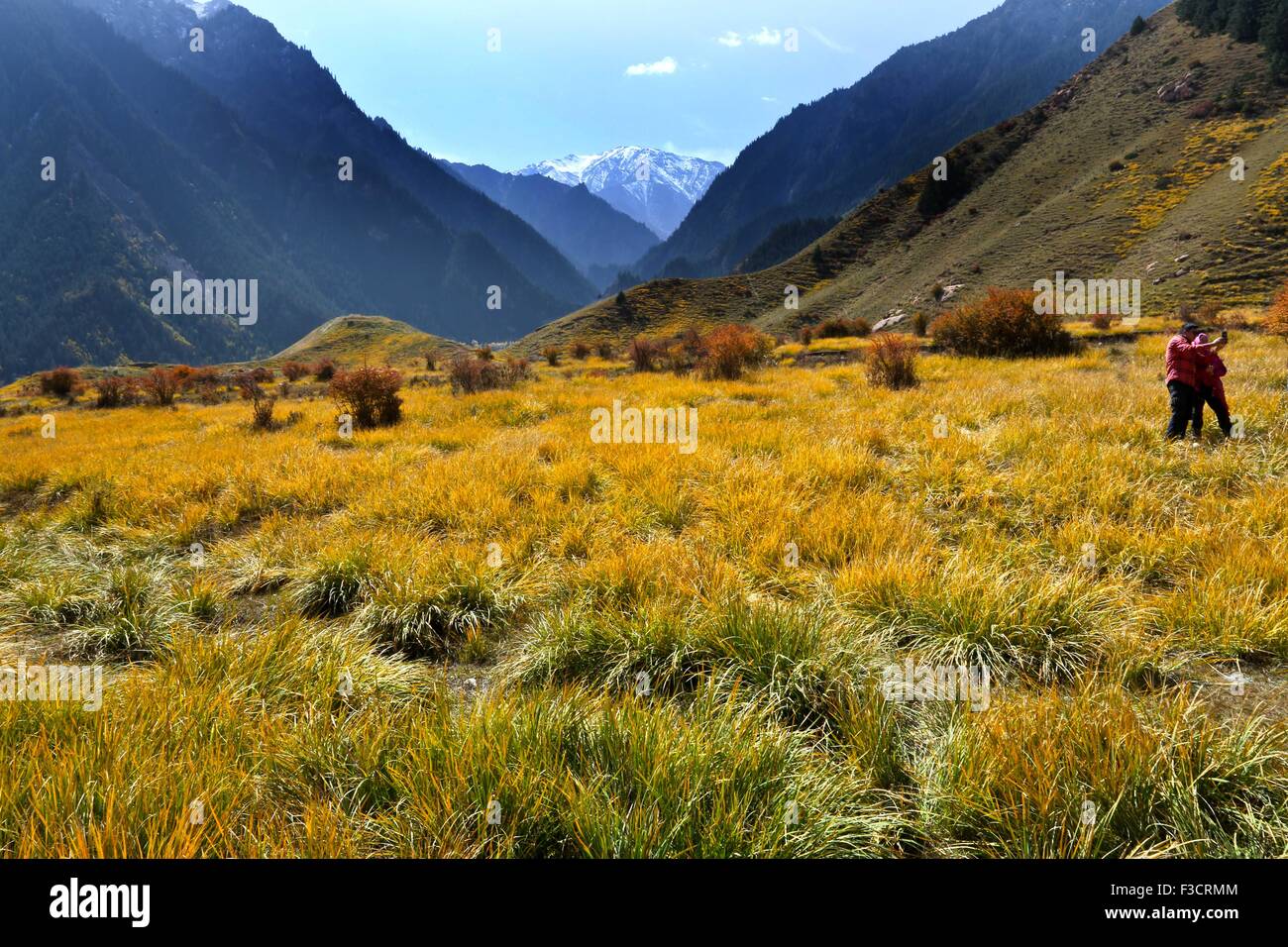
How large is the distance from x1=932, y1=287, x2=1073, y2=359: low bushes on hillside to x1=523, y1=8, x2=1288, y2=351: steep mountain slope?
24804mm

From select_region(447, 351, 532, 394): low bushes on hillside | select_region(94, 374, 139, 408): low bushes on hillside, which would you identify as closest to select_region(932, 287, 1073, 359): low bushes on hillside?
select_region(447, 351, 532, 394): low bushes on hillside

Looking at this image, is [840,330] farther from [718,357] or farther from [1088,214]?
[1088,214]

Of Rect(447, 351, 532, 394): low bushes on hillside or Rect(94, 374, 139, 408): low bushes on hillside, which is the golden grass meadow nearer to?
Rect(447, 351, 532, 394): low bushes on hillside

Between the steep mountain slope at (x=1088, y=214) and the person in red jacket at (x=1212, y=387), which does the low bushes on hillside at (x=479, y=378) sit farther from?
the steep mountain slope at (x=1088, y=214)

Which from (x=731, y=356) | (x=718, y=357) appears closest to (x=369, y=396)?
(x=718, y=357)

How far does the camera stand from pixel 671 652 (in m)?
2.73

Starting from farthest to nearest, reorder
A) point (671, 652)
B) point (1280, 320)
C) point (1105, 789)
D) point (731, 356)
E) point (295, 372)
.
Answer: point (295, 372), point (731, 356), point (1280, 320), point (671, 652), point (1105, 789)

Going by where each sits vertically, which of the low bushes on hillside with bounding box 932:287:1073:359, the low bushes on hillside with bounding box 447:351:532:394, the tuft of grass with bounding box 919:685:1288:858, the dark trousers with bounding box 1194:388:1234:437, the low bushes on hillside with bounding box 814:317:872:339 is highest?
the low bushes on hillside with bounding box 814:317:872:339

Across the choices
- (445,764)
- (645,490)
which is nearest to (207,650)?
(445,764)

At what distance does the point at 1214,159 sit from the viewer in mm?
50312

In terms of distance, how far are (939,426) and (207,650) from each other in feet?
26.3

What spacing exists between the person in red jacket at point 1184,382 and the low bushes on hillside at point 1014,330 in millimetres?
10524

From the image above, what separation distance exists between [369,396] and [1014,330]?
59.6 feet

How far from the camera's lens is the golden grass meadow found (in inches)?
64.9
